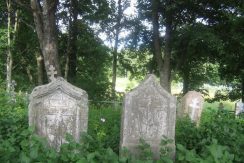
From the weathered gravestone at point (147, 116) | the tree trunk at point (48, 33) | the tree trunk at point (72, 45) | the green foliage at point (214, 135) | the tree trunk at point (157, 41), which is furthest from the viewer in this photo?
the tree trunk at point (72, 45)

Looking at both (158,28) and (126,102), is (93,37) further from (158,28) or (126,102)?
(126,102)

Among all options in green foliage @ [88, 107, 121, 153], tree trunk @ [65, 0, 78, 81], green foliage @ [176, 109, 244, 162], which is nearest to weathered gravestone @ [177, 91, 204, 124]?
green foliage @ [88, 107, 121, 153]

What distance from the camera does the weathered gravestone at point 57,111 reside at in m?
7.07

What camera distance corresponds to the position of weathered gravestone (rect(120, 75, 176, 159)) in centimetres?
716

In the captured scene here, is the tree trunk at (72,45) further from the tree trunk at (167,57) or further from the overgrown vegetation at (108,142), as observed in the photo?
the overgrown vegetation at (108,142)

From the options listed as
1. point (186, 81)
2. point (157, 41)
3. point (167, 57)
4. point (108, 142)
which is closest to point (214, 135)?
point (108, 142)

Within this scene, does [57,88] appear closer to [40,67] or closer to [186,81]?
[40,67]

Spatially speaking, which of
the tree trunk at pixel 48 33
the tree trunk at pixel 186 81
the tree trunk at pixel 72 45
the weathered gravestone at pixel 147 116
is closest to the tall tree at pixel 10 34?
the tree trunk at pixel 72 45

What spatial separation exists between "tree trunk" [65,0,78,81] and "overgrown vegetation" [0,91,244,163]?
33.8 ft

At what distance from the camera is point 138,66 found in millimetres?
26438

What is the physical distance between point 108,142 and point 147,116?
115 centimetres

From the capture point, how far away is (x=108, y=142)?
313 inches

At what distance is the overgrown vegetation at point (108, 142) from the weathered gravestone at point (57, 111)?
15.4 inches

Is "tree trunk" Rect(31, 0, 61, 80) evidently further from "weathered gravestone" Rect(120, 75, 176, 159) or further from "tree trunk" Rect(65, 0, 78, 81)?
"weathered gravestone" Rect(120, 75, 176, 159)
